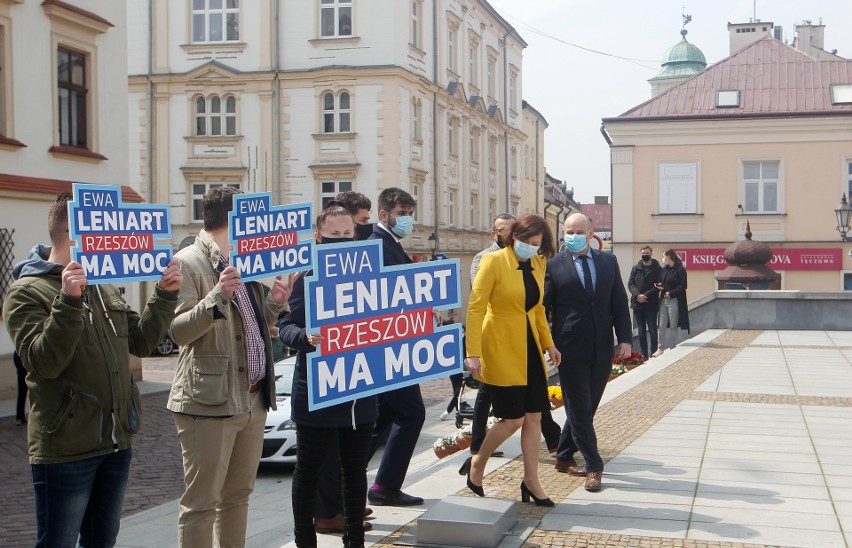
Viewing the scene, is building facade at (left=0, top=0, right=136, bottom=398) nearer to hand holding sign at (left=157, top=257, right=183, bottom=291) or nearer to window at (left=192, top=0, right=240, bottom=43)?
hand holding sign at (left=157, top=257, right=183, bottom=291)

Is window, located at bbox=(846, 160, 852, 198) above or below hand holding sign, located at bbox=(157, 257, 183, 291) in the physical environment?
above

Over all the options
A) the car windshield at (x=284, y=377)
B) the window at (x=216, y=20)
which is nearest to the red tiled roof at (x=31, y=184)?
the car windshield at (x=284, y=377)

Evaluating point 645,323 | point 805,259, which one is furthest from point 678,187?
point 645,323

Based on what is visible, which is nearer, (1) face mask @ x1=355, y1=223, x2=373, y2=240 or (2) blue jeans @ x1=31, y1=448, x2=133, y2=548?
(2) blue jeans @ x1=31, y1=448, x2=133, y2=548

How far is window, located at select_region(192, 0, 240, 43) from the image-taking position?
1449 inches

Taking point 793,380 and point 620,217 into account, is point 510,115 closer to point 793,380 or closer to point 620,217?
point 620,217

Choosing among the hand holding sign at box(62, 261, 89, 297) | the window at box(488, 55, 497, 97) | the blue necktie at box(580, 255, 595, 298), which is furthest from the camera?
the window at box(488, 55, 497, 97)

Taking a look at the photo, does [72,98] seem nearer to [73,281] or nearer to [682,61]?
[73,281]

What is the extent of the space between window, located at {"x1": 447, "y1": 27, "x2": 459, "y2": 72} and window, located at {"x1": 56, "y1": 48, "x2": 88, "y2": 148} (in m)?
24.3

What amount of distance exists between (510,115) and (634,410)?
1668 inches

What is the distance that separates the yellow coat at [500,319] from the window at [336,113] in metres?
29.3

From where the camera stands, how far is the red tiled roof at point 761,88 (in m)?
36.1

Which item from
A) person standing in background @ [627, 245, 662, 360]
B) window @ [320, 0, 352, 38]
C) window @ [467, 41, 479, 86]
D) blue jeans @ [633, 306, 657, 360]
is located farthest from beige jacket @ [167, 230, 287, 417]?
window @ [467, 41, 479, 86]

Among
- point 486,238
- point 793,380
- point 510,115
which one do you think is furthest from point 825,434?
point 510,115
